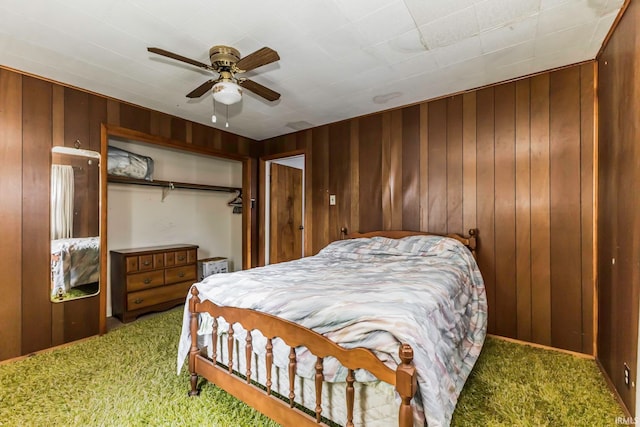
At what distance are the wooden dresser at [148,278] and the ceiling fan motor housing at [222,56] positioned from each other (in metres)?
2.41

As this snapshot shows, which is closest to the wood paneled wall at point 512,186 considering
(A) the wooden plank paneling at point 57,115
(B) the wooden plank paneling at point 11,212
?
(A) the wooden plank paneling at point 57,115

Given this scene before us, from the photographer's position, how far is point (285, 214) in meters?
4.94

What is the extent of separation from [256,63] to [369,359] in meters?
1.83

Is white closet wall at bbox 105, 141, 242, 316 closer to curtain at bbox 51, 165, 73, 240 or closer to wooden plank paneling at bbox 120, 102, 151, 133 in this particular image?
wooden plank paneling at bbox 120, 102, 151, 133

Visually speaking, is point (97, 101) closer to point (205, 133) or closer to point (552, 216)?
point (205, 133)

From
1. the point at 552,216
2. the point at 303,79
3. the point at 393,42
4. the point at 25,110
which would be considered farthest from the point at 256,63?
the point at 552,216

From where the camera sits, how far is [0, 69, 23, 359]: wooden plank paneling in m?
2.35

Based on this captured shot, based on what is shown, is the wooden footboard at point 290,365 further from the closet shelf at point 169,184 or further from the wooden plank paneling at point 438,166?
the closet shelf at point 169,184

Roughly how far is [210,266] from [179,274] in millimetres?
Result: 580

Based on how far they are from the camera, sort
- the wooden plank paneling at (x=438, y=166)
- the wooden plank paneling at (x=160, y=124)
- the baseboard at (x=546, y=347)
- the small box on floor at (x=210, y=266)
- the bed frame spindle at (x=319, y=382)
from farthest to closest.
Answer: the small box on floor at (x=210, y=266), the wooden plank paneling at (x=160, y=124), the wooden plank paneling at (x=438, y=166), the baseboard at (x=546, y=347), the bed frame spindle at (x=319, y=382)

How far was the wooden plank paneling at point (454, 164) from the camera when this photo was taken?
9.53ft

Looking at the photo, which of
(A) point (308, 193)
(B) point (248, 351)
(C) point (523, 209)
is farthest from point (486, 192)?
(B) point (248, 351)

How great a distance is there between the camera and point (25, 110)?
2.46m

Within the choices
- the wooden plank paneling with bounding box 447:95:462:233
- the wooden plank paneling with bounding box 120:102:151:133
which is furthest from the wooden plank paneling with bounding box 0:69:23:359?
the wooden plank paneling with bounding box 447:95:462:233
